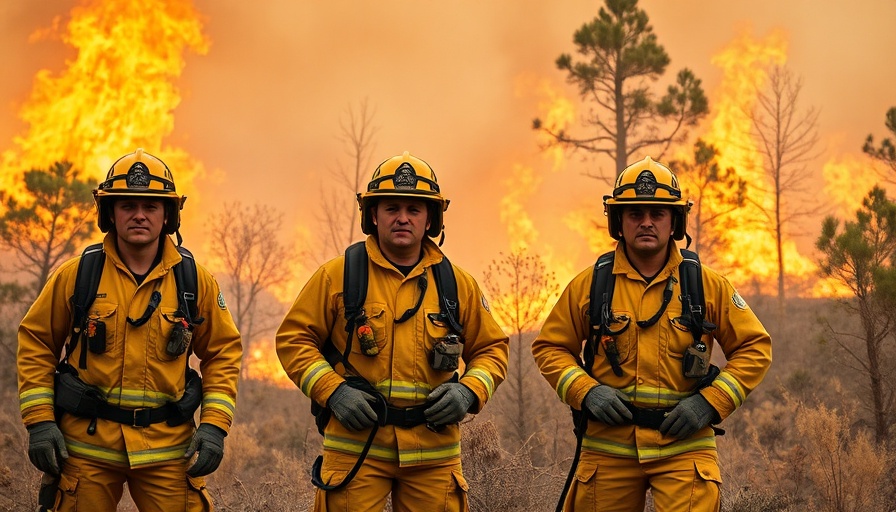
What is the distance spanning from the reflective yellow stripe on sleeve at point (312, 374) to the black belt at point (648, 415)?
1452 millimetres

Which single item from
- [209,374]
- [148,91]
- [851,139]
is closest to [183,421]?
[209,374]

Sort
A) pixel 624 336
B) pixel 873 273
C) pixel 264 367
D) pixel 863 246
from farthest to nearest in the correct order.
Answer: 1. pixel 264 367
2. pixel 863 246
3. pixel 873 273
4. pixel 624 336

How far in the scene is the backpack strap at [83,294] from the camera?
4043 millimetres

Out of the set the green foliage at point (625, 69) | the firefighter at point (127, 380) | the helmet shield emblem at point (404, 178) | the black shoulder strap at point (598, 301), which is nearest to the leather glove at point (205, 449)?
the firefighter at point (127, 380)

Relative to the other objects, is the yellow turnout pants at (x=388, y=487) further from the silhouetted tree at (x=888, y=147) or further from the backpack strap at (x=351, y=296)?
the silhouetted tree at (x=888, y=147)

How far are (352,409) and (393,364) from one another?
12.2 inches

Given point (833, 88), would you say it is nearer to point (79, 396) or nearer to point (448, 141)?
point (448, 141)

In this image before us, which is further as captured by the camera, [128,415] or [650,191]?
[650,191]

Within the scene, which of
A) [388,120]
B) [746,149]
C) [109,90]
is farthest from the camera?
[388,120]

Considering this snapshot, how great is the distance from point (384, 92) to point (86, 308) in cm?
5181

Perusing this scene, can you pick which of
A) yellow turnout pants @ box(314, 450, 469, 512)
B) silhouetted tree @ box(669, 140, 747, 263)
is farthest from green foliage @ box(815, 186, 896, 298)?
silhouetted tree @ box(669, 140, 747, 263)

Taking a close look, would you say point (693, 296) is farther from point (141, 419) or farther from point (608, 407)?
point (141, 419)

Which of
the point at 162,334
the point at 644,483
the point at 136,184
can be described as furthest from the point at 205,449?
the point at 644,483

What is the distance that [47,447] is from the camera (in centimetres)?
390
